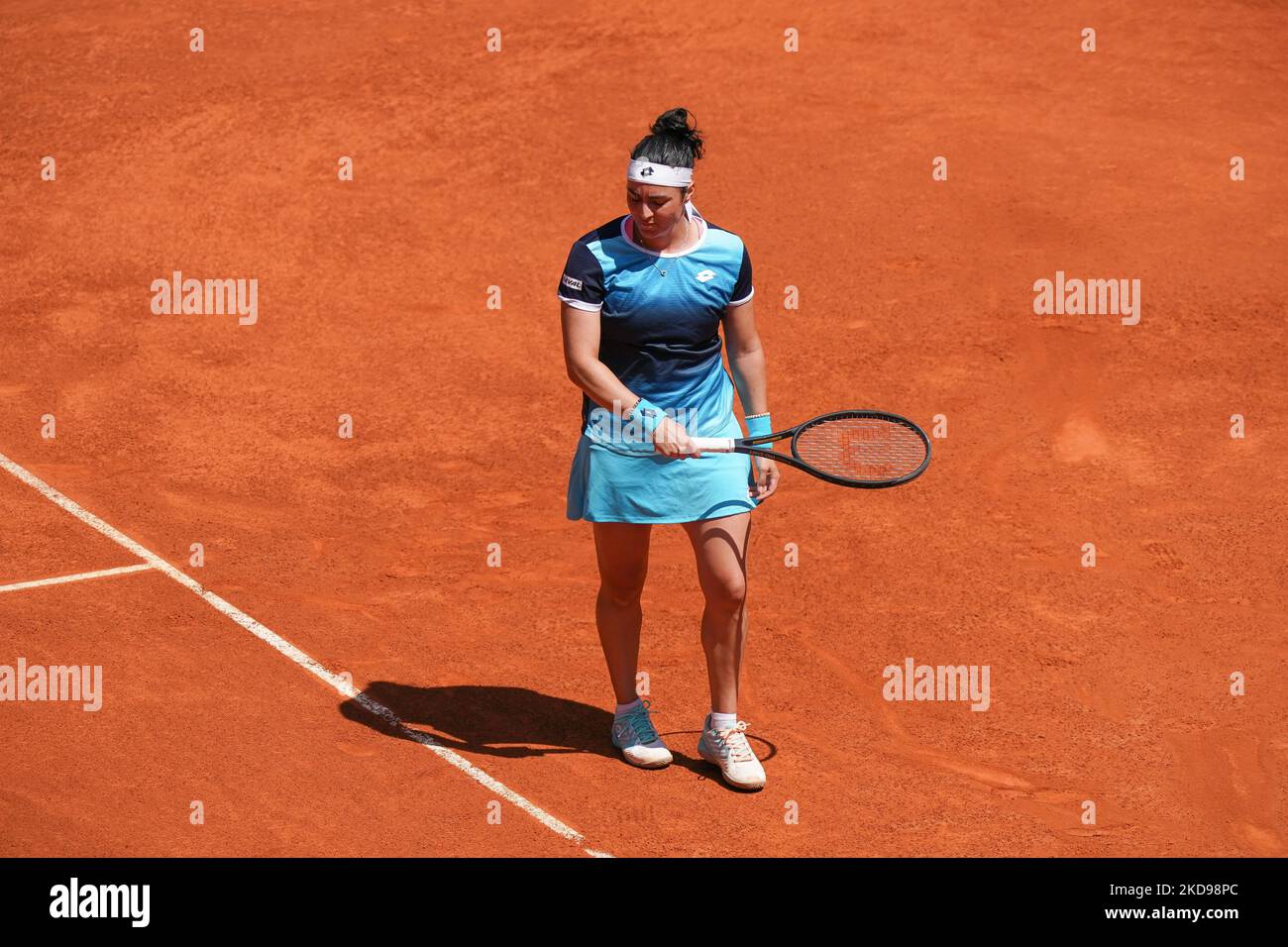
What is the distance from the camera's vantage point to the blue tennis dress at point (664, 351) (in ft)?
19.9

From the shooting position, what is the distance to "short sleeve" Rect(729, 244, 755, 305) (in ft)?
20.6

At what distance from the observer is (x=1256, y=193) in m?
12.6

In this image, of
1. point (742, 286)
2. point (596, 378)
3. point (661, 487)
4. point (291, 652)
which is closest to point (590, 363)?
point (596, 378)

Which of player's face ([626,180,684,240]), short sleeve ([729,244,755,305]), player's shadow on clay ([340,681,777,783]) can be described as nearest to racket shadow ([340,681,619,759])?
player's shadow on clay ([340,681,777,783])

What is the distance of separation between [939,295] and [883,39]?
14.7 ft

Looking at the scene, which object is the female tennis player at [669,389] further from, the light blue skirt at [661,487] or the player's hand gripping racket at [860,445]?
the player's hand gripping racket at [860,445]

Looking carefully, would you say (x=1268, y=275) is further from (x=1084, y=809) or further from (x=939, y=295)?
(x=1084, y=809)

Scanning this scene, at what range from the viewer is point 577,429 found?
1048cm

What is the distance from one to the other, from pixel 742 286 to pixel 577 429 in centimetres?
429

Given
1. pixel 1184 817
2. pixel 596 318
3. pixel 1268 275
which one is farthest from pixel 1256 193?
pixel 596 318

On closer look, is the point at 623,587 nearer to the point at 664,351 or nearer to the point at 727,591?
the point at 727,591

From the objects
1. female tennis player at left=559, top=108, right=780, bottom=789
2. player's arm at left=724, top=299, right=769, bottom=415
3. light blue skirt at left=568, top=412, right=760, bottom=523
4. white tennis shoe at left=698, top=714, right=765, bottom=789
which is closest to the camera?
female tennis player at left=559, top=108, right=780, bottom=789

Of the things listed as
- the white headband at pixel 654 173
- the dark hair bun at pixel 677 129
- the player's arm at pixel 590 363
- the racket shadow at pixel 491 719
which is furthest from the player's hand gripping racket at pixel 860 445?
the racket shadow at pixel 491 719

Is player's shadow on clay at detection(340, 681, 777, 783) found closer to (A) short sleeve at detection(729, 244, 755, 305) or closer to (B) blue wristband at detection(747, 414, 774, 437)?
(B) blue wristband at detection(747, 414, 774, 437)
